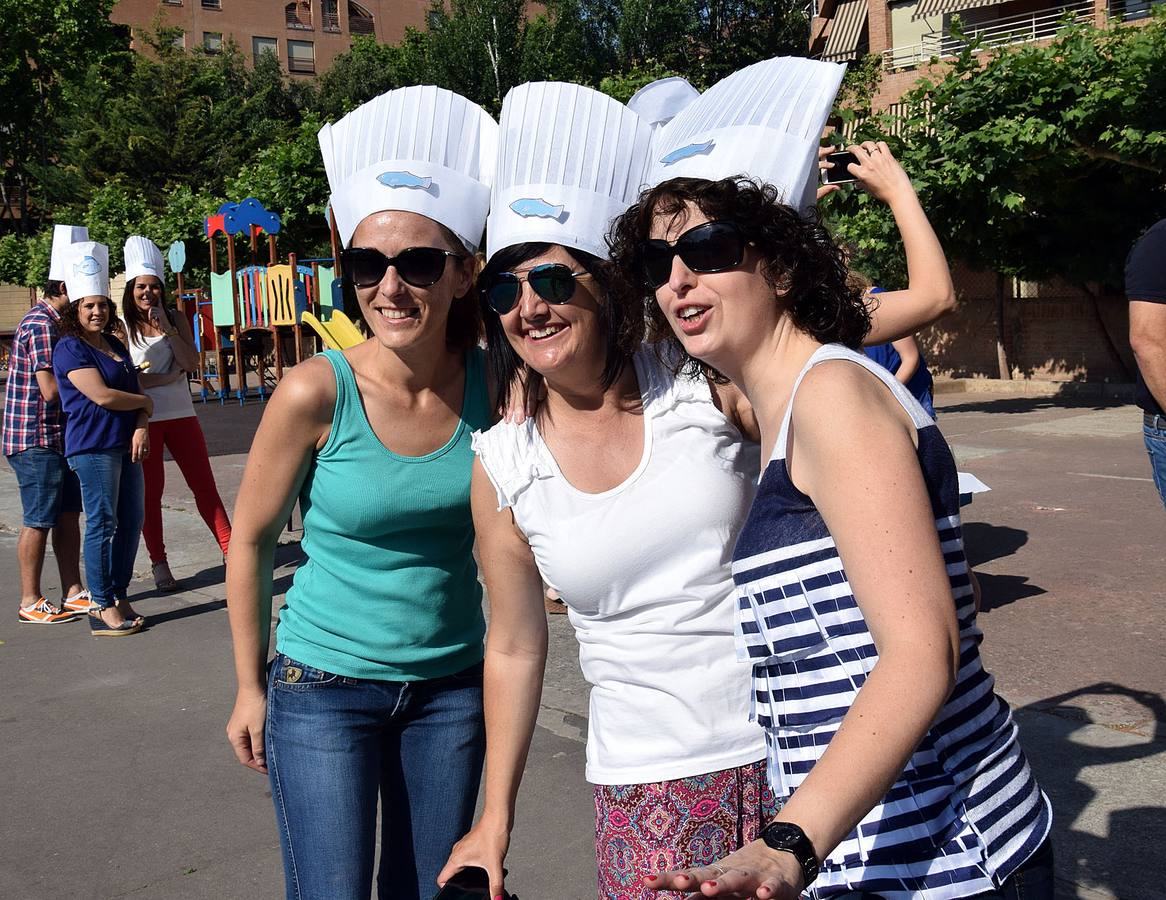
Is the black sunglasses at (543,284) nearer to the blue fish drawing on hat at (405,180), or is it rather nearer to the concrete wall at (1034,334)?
the blue fish drawing on hat at (405,180)

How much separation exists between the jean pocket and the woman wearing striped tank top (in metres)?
1.01

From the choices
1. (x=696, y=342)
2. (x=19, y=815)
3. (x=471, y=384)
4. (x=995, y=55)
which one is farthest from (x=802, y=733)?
(x=995, y=55)

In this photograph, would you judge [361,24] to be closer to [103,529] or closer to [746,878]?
[103,529]

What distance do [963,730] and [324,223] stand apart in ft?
87.3

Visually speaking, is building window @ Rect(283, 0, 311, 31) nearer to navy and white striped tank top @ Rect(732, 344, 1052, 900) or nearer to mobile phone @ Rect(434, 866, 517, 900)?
mobile phone @ Rect(434, 866, 517, 900)

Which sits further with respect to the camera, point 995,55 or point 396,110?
point 995,55

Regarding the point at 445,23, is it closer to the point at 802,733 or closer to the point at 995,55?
the point at 995,55

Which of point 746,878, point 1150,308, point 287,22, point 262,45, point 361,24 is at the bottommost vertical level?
point 746,878

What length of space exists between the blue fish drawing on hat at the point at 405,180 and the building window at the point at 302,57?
67047 mm

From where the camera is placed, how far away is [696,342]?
1.77 metres

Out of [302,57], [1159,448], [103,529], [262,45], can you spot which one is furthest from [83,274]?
[302,57]

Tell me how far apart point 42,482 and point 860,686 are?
6.23 m

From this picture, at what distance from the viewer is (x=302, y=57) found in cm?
6519

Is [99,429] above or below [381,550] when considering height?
below
